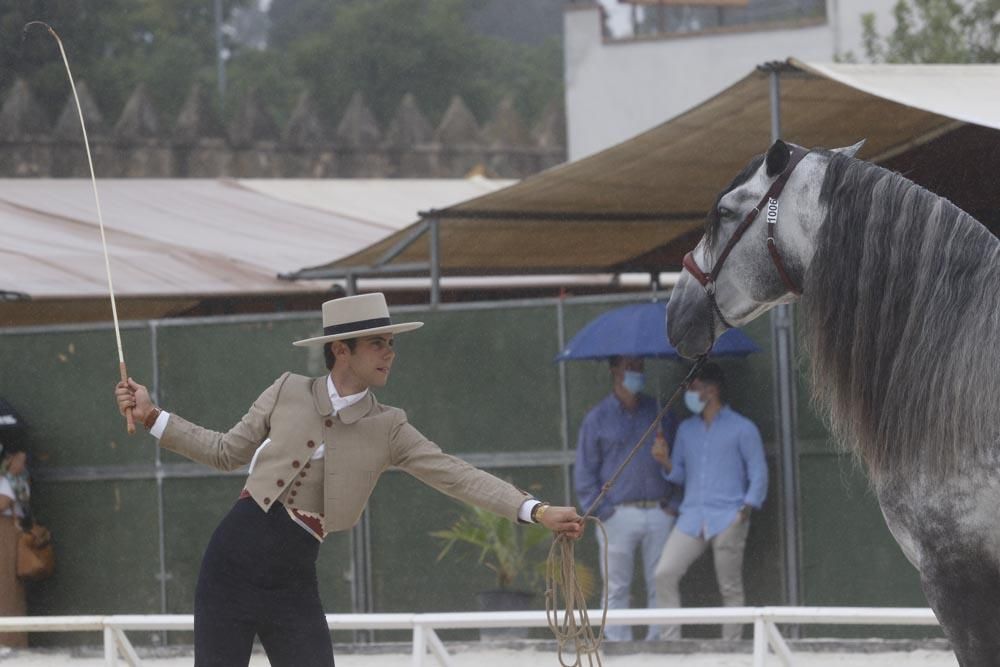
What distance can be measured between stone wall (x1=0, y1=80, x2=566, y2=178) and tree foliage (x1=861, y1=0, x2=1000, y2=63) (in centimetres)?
527

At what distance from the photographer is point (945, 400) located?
4.74 meters

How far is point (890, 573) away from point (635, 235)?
14.1ft

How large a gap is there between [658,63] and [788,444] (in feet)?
57.4

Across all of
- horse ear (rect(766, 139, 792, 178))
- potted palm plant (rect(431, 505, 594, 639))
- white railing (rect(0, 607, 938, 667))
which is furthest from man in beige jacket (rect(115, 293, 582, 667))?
potted palm plant (rect(431, 505, 594, 639))

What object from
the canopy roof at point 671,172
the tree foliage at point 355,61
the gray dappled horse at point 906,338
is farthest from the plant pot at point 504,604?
the tree foliage at point 355,61

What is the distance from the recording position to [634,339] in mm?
10070

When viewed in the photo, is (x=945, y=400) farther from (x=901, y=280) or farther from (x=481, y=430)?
(x=481, y=430)

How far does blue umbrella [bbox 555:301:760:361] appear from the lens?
10.0 meters

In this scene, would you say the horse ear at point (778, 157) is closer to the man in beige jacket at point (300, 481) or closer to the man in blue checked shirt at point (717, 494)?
the man in beige jacket at point (300, 481)

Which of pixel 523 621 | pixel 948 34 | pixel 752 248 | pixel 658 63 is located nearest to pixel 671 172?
pixel 523 621

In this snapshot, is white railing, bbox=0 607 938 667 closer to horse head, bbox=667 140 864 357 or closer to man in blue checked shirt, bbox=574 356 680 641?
man in blue checked shirt, bbox=574 356 680 641

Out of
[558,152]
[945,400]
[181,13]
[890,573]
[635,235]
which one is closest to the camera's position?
[945,400]

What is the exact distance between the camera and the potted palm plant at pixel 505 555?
35.0ft

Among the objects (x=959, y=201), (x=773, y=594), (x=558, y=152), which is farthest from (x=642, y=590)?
(x=558, y=152)
